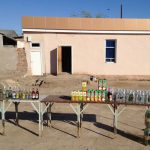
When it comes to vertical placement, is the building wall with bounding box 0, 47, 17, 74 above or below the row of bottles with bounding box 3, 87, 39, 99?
above

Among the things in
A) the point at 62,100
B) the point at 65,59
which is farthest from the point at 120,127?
the point at 65,59

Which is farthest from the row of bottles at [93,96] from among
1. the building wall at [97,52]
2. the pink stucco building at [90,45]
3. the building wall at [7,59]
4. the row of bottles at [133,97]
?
the building wall at [7,59]

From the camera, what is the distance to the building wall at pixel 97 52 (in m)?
19.8

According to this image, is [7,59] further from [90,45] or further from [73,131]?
[73,131]

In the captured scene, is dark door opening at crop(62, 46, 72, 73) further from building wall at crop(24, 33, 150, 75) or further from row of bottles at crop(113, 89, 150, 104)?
row of bottles at crop(113, 89, 150, 104)

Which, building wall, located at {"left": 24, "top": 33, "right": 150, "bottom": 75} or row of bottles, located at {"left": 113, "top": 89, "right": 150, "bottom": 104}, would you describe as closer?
row of bottles, located at {"left": 113, "top": 89, "right": 150, "bottom": 104}

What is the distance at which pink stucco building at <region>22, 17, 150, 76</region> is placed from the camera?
19562 millimetres

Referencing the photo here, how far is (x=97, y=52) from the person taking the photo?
2005 centimetres

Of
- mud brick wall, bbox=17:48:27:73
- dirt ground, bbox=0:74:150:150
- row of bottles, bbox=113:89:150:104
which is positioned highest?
mud brick wall, bbox=17:48:27:73

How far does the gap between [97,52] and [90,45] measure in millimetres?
726

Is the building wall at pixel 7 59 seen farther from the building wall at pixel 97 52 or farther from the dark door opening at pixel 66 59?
the dark door opening at pixel 66 59

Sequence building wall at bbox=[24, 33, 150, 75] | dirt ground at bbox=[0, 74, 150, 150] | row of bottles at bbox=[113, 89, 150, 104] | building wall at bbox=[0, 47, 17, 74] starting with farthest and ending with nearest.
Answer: building wall at bbox=[24, 33, 150, 75] → building wall at bbox=[0, 47, 17, 74] → row of bottles at bbox=[113, 89, 150, 104] → dirt ground at bbox=[0, 74, 150, 150]

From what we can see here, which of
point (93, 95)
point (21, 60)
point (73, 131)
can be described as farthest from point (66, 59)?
point (93, 95)

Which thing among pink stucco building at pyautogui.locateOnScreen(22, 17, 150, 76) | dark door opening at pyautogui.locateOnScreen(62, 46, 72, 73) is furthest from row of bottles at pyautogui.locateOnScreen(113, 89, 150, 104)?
dark door opening at pyautogui.locateOnScreen(62, 46, 72, 73)
